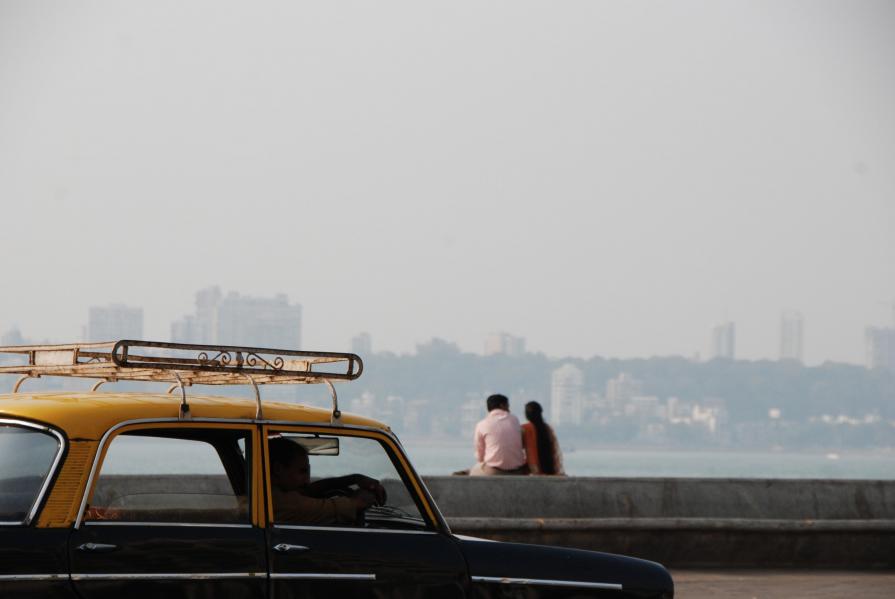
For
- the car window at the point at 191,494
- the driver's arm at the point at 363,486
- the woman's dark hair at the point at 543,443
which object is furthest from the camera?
the woman's dark hair at the point at 543,443

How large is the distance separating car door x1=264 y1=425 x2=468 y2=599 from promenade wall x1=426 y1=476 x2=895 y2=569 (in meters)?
6.18

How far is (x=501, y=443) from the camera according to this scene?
15680mm

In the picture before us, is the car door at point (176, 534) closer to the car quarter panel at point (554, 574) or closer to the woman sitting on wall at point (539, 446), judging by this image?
the car quarter panel at point (554, 574)

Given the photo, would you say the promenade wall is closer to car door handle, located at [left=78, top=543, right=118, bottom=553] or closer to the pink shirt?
the pink shirt

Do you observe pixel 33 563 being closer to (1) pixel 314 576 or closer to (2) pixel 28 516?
(2) pixel 28 516

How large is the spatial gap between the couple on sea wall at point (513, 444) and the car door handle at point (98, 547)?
9.91m

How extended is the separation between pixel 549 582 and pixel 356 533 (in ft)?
3.02

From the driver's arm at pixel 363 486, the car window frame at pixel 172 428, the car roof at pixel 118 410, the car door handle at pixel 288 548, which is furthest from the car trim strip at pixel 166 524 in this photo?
the driver's arm at pixel 363 486

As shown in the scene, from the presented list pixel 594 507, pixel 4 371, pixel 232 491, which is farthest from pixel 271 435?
pixel 594 507

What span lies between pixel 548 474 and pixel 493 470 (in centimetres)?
64

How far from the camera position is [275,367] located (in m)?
6.54

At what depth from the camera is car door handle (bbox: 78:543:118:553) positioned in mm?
5641

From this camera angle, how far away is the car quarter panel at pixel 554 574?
667cm

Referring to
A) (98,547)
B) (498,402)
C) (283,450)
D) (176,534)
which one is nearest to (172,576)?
(176,534)
